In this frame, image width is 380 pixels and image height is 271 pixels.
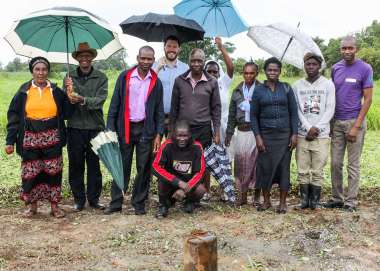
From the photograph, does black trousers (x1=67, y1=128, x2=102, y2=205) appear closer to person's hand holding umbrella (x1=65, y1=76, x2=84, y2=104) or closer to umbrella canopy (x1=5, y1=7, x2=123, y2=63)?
person's hand holding umbrella (x1=65, y1=76, x2=84, y2=104)

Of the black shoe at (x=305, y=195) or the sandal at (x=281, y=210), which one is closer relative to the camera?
the sandal at (x=281, y=210)

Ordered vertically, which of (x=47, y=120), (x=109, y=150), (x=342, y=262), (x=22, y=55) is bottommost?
(x=342, y=262)

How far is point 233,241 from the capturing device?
4.46 meters

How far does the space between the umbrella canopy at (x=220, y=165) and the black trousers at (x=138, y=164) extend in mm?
691

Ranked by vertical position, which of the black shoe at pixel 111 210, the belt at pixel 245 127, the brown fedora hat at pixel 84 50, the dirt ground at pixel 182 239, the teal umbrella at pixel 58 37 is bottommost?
the dirt ground at pixel 182 239

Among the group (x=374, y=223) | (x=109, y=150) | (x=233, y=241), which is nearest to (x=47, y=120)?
(x=109, y=150)

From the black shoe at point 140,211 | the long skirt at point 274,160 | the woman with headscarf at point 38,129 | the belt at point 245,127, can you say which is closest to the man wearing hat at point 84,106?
the woman with headscarf at point 38,129

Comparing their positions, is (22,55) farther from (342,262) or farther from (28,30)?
(342,262)

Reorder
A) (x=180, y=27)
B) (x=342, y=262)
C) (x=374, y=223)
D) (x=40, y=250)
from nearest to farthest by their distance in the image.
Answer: (x=342, y=262) → (x=40, y=250) → (x=374, y=223) → (x=180, y=27)

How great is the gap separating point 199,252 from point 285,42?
361 cm

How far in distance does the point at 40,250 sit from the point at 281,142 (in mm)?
2650

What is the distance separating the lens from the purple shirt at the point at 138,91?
16.5ft

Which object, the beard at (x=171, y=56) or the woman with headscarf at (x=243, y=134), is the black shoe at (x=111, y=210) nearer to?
the woman with headscarf at (x=243, y=134)

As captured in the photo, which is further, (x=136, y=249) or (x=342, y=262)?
(x=136, y=249)
